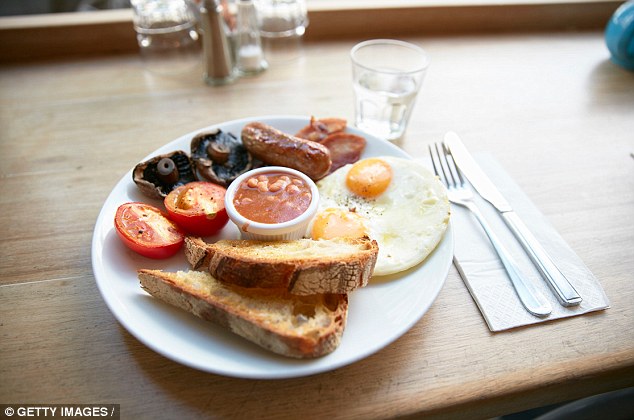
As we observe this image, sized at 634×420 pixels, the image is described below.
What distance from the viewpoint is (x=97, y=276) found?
1642 mm

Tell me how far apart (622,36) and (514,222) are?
2.25m

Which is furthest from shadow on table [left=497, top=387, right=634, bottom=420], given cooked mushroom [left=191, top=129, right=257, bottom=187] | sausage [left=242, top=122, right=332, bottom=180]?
cooked mushroom [left=191, top=129, right=257, bottom=187]

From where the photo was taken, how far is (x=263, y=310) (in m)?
1.52

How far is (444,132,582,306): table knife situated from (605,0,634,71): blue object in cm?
181

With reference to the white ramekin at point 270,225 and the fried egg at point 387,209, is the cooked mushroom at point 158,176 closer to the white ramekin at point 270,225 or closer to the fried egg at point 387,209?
the white ramekin at point 270,225

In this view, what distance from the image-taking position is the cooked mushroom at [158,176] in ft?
6.67

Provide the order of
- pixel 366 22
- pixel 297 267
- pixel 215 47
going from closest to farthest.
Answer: pixel 297 267, pixel 215 47, pixel 366 22

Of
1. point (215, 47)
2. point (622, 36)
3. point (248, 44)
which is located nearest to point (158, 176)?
point (215, 47)

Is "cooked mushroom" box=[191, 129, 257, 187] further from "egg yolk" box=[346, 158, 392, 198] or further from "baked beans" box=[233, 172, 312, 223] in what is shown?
"egg yolk" box=[346, 158, 392, 198]

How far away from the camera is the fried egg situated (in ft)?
5.98

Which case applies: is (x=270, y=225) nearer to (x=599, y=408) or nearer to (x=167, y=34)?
(x=599, y=408)

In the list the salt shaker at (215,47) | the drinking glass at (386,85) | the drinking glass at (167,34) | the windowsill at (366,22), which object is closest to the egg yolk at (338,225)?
the drinking glass at (386,85)

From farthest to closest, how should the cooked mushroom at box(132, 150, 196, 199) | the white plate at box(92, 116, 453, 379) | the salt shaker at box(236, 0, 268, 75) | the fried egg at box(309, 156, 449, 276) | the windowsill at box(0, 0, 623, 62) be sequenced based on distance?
the windowsill at box(0, 0, 623, 62) → the salt shaker at box(236, 0, 268, 75) → the cooked mushroom at box(132, 150, 196, 199) → the fried egg at box(309, 156, 449, 276) → the white plate at box(92, 116, 453, 379)

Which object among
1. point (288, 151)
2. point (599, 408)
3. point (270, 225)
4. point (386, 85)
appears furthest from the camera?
point (386, 85)
